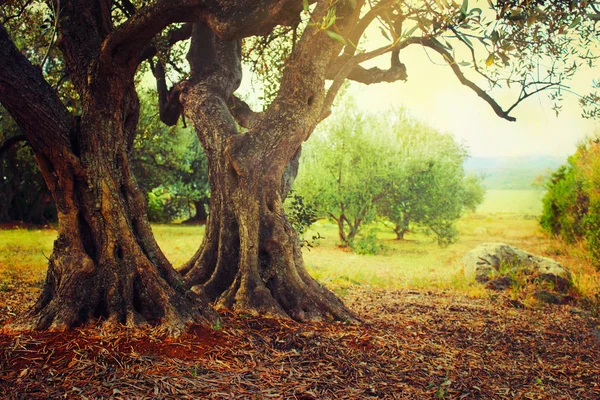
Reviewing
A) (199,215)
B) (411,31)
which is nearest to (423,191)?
(199,215)

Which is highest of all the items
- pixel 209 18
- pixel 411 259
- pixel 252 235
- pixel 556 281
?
pixel 209 18

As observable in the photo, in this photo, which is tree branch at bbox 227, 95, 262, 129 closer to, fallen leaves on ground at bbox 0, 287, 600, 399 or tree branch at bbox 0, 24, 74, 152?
tree branch at bbox 0, 24, 74, 152

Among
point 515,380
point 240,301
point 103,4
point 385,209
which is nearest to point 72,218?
point 240,301

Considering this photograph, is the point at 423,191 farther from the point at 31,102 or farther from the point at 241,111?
the point at 31,102

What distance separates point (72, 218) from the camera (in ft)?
17.9

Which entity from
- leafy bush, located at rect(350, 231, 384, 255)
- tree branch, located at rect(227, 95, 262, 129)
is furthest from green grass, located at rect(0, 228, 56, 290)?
leafy bush, located at rect(350, 231, 384, 255)

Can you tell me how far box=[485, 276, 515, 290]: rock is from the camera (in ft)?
35.3

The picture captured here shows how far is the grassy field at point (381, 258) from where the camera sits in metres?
11.4

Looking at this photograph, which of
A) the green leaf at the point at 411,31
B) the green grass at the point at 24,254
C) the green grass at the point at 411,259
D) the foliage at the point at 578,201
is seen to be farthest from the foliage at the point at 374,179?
the green leaf at the point at 411,31

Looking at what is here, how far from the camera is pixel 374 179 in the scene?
21344 millimetres

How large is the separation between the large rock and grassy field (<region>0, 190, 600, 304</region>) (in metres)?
0.32

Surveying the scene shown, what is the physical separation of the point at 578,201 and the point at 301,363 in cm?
1557

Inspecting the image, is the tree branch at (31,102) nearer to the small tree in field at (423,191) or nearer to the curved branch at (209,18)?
the curved branch at (209,18)

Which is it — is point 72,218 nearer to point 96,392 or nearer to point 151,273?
point 151,273
